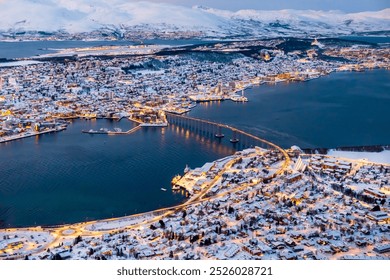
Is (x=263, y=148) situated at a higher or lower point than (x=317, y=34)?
lower

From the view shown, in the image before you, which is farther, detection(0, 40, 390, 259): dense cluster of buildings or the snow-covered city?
the snow-covered city

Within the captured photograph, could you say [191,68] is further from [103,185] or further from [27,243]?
[27,243]

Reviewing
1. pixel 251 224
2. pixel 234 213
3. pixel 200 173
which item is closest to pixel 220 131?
pixel 200 173

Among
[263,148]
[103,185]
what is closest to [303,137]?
[263,148]

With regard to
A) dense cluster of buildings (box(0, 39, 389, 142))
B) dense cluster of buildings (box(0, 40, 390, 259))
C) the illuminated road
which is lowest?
the illuminated road

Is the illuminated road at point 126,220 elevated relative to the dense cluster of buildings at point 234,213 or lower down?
lower down

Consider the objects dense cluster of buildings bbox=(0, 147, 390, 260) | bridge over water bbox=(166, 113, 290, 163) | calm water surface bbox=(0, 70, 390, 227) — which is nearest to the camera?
dense cluster of buildings bbox=(0, 147, 390, 260)

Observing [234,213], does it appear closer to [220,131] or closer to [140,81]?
[220,131]

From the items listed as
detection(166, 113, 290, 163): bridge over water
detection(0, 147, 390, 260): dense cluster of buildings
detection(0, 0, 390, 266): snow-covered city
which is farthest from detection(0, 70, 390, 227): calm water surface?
detection(0, 147, 390, 260): dense cluster of buildings

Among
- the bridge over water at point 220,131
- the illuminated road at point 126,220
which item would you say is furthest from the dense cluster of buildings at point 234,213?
the bridge over water at point 220,131

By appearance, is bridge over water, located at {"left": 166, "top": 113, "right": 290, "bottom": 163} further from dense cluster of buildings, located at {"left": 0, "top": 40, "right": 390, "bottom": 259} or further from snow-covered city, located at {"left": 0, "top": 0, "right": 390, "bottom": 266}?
dense cluster of buildings, located at {"left": 0, "top": 40, "right": 390, "bottom": 259}

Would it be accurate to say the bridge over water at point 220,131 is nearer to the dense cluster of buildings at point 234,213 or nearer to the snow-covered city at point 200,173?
the snow-covered city at point 200,173
